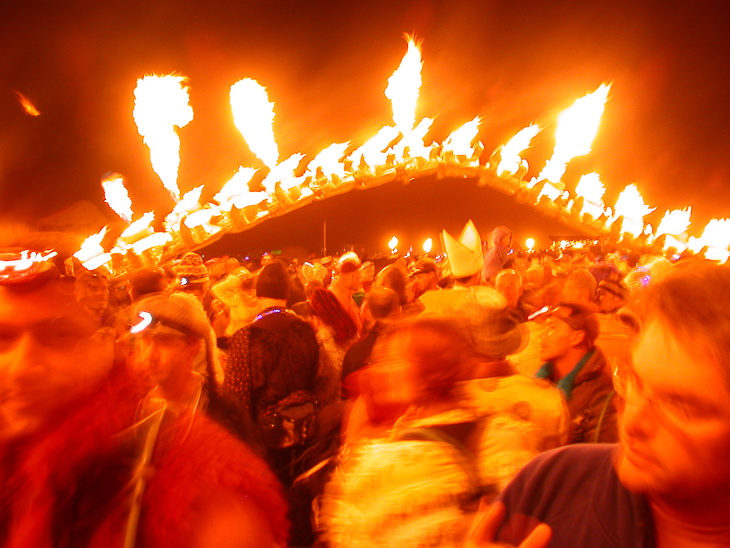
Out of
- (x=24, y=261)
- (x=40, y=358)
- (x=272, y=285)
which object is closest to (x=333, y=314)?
(x=272, y=285)

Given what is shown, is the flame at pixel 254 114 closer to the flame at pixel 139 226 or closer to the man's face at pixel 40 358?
the flame at pixel 139 226

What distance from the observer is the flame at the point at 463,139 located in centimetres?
777

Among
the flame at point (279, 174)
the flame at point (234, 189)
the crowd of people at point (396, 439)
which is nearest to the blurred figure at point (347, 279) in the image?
the flame at point (279, 174)

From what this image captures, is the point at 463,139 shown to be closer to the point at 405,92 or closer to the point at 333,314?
the point at 405,92

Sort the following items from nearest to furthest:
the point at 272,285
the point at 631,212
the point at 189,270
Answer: the point at 272,285
the point at 189,270
the point at 631,212

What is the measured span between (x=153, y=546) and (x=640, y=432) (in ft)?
3.44

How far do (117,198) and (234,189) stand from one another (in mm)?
1158

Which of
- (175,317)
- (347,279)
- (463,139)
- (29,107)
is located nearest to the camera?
(175,317)

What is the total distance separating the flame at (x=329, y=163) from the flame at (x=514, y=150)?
8.77ft

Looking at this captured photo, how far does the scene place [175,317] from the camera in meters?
2.71

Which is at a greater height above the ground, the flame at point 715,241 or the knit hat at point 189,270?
the knit hat at point 189,270

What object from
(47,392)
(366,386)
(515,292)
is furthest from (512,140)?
(47,392)

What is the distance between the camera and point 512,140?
832 cm

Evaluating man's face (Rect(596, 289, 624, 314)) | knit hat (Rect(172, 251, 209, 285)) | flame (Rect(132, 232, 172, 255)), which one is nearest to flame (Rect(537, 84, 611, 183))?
man's face (Rect(596, 289, 624, 314))
